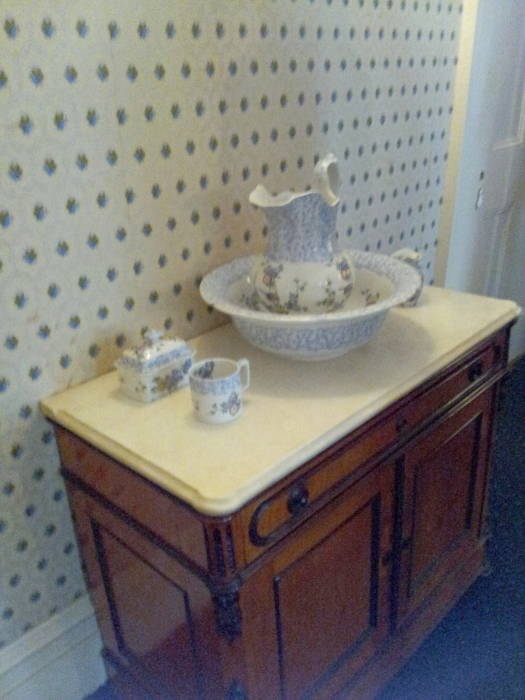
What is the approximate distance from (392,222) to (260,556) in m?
1.13

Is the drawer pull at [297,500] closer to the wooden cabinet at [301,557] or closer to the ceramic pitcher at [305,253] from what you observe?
the wooden cabinet at [301,557]

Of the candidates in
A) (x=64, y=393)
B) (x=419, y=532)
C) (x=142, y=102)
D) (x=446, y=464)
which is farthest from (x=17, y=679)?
(x=142, y=102)

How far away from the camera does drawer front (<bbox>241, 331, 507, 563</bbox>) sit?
85cm

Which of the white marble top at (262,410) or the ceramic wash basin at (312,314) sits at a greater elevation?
the ceramic wash basin at (312,314)

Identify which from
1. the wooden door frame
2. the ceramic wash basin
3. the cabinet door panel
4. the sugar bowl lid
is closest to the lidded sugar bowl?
the sugar bowl lid

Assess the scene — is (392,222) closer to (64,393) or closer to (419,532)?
(419,532)

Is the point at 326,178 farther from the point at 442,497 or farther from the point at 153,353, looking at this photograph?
the point at 442,497

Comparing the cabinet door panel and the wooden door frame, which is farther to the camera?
the wooden door frame

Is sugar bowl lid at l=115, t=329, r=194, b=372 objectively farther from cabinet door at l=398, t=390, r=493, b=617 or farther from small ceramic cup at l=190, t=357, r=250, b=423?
cabinet door at l=398, t=390, r=493, b=617

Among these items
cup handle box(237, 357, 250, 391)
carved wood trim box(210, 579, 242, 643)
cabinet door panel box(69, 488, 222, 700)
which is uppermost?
cup handle box(237, 357, 250, 391)

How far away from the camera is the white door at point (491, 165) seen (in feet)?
6.08

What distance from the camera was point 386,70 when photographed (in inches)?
58.8

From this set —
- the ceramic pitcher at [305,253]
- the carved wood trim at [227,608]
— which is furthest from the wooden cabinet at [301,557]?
the ceramic pitcher at [305,253]

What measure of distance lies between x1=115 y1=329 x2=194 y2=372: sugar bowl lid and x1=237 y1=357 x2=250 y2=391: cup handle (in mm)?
114
